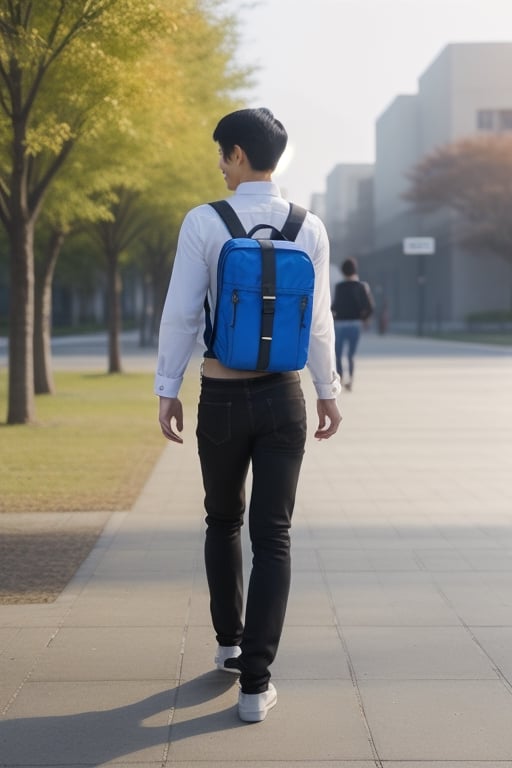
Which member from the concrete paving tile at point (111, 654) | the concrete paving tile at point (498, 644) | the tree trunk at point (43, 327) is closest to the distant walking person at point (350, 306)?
the tree trunk at point (43, 327)

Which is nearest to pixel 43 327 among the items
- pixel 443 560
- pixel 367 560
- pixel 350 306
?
pixel 350 306

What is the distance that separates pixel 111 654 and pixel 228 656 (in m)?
0.60

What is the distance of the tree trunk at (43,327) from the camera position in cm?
2066

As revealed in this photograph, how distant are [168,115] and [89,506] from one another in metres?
9.79

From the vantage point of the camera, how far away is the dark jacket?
18.6 metres

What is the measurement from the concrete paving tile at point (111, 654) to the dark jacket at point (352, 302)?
1323cm

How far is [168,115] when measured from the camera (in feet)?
58.5

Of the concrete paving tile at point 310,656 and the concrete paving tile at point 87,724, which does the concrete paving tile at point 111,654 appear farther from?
the concrete paving tile at point 310,656

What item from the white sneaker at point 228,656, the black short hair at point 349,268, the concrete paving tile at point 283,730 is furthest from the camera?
the black short hair at point 349,268

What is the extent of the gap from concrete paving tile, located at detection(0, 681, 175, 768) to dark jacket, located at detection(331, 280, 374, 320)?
1406 cm

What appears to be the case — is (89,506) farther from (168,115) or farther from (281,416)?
(168,115)

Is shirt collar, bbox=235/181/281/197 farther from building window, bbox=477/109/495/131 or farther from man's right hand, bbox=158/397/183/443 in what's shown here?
building window, bbox=477/109/495/131

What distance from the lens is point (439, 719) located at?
14.1ft

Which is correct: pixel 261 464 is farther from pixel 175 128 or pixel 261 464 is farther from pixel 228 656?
pixel 175 128
